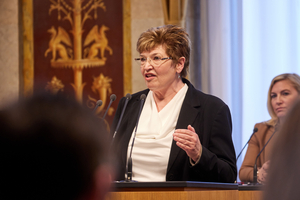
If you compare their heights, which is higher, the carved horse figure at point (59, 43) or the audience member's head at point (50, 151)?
the carved horse figure at point (59, 43)

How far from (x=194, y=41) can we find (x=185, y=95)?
246 centimetres

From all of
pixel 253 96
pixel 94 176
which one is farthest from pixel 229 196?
pixel 253 96

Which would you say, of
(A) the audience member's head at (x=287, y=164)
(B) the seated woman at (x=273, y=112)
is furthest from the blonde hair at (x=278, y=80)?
(A) the audience member's head at (x=287, y=164)

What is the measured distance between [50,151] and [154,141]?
1.90m

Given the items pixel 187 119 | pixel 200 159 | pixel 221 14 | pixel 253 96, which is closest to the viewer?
pixel 200 159

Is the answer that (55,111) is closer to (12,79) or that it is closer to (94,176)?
(94,176)

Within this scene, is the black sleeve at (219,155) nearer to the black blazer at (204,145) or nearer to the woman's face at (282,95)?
the black blazer at (204,145)

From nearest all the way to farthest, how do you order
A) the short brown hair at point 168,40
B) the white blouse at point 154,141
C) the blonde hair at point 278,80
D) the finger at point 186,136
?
the finger at point 186,136 < the white blouse at point 154,141 < the short brown hair at point 168,40 < the blonde hair at point 278,80

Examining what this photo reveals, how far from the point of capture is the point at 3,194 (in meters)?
0.48

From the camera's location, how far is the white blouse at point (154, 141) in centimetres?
231

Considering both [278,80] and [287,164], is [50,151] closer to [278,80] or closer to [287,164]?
[287,164]

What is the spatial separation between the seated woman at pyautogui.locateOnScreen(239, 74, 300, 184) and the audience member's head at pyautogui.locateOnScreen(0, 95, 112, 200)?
3147 millimetres

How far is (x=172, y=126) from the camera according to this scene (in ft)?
8.09

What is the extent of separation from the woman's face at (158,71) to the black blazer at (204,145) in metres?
0.19
